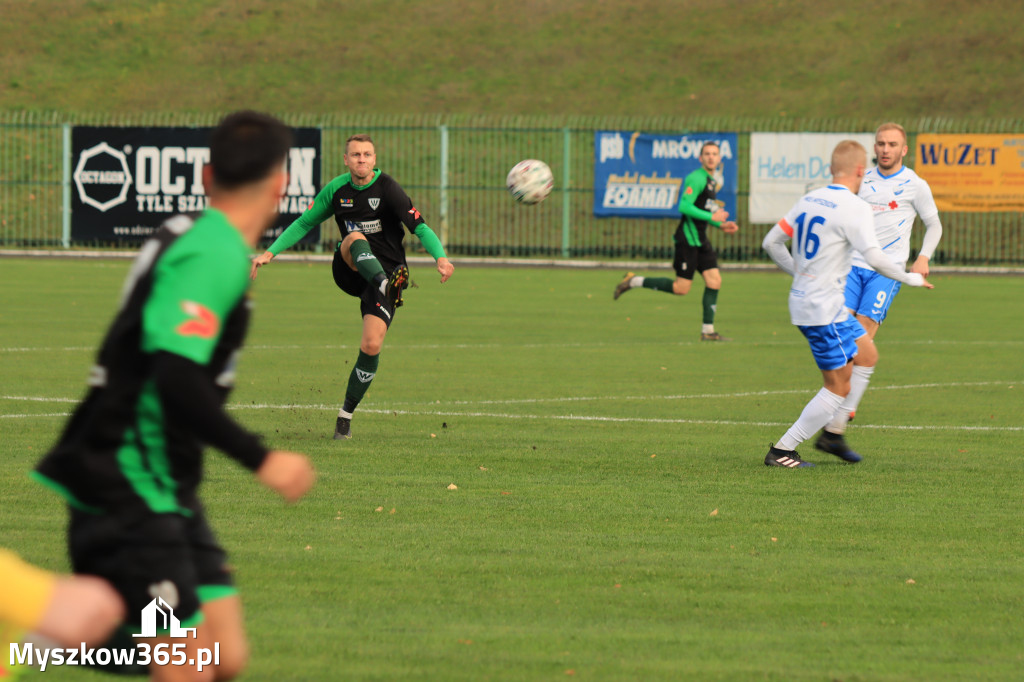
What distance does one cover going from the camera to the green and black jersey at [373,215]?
10406 mm

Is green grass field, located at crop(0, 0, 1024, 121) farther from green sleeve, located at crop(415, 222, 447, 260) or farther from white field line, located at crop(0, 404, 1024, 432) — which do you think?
green sleeve, located at crop(415, 222, 447, 260)

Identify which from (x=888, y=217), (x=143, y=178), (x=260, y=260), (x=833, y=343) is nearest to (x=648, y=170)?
(x=143, y=178)

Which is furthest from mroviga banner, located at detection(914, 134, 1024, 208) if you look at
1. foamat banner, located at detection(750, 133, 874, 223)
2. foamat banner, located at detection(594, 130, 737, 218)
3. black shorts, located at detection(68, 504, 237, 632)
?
black shorts, located at detection(68, 504, 237, 632)

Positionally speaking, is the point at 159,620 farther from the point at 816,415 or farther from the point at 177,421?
the point at 816,415

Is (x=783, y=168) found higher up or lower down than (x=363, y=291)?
higher up

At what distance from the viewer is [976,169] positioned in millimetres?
30344

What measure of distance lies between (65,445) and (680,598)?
3.05 meters

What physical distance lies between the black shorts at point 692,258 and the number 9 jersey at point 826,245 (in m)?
9.39

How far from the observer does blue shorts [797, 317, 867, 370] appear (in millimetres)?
9211

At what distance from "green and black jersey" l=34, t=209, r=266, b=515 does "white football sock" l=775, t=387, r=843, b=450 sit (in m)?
6.03

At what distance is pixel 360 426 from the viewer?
35.8 feet

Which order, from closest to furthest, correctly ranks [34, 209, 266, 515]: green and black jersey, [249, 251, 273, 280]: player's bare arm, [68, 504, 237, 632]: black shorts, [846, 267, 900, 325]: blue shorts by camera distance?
[34, 209, 266, 515]: green and black jersey, [68, 504, 237, 632]: black shorts, [249, 251, 273, 280]: player's bare arm, [846, 267, 900, 325]: blue shorts

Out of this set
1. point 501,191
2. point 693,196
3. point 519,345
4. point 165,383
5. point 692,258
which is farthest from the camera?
point 501,191

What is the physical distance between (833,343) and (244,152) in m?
6.13
